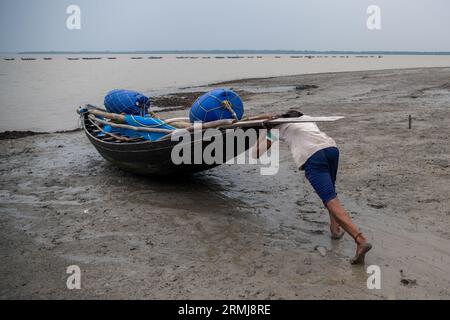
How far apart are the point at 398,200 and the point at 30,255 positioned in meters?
4.76

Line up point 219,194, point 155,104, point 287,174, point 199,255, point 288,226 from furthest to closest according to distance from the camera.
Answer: point 155,104, point 287,174, point 219,194, point 288,226, point 199,255

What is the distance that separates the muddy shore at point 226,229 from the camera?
374 cm

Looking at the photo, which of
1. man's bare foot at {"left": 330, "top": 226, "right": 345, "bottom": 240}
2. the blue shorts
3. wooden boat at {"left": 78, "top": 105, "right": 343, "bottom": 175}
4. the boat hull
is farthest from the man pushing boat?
the boat hull

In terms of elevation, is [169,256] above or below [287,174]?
below

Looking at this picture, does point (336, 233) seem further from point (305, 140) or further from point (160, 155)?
point (160, 155)

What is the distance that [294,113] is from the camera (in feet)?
14.3

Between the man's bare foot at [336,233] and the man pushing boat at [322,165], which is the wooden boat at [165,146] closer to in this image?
the man pushing boat at [322,165]

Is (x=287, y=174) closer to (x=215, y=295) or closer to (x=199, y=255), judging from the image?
(x=199, y=255)

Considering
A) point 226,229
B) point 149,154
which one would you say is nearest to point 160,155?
point 149,154

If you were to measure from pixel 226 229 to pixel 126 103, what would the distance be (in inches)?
156
